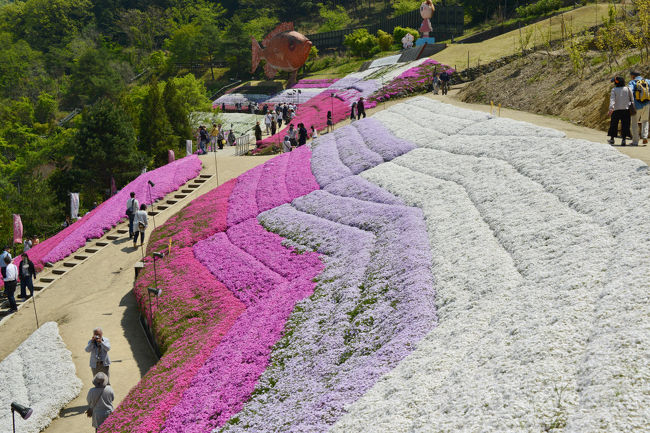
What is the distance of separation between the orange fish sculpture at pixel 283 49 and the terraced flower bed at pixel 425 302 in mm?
52879

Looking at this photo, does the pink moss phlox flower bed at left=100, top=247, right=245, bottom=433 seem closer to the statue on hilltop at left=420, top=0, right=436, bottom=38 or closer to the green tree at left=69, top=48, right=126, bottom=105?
the statue on hilltop at left=420, top=0, right=436, bottom=38

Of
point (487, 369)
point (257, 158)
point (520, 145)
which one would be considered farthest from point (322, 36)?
point (487, 369)

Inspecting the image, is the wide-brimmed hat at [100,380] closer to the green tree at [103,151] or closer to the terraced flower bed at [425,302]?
the terraced flower bed at [425,302]

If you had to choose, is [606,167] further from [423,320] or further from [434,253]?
[423,320]

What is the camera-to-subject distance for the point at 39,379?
800 inches

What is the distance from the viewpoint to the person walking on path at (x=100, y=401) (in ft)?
50.5

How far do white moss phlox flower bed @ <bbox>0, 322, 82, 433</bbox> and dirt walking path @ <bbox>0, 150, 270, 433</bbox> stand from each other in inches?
12.8

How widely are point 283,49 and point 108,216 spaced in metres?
50.0

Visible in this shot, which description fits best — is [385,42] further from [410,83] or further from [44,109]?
[44,109]

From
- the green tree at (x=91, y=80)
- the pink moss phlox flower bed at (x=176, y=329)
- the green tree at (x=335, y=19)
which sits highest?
the green tree at (x=335, y=19)

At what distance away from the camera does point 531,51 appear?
49031 millimetres

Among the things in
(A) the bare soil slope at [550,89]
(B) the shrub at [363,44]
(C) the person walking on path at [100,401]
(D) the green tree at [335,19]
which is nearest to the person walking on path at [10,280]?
(C) the person walking on path at [100,401]

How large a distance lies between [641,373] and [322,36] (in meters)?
102

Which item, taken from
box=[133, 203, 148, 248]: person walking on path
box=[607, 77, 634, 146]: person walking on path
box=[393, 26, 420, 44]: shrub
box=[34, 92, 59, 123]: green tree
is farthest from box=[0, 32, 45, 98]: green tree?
box=[607, 77, 634, 146]: person walking on path
